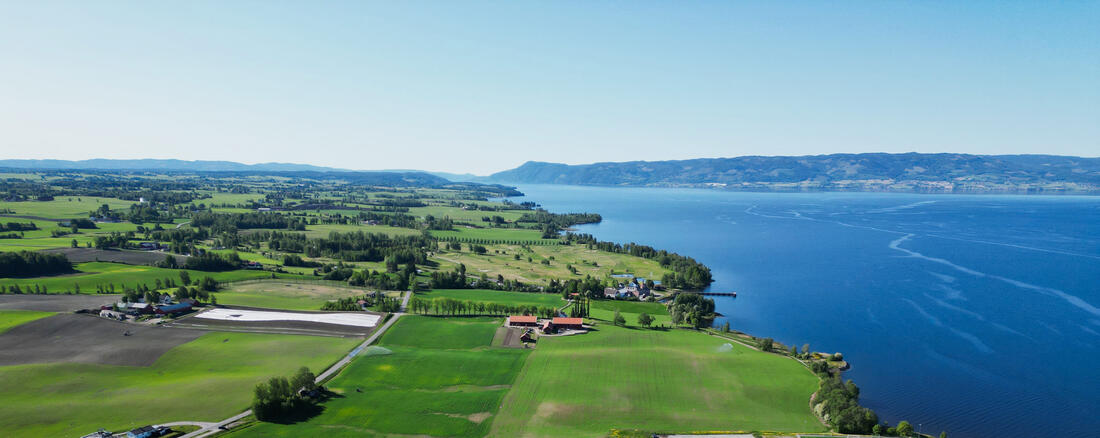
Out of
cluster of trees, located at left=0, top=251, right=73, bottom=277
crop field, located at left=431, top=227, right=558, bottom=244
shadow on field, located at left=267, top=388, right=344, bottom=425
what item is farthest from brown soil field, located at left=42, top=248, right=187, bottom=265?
shadow on field, located at left=267, top=388, right=344, bottom=425

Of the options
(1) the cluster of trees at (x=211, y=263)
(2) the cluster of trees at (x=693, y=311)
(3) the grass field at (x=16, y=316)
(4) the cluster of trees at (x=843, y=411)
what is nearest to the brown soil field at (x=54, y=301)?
(3) the grass field at (x=16, y=316)

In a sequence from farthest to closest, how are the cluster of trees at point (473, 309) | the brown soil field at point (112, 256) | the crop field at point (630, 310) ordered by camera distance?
1. the brown soil field at point (112, 256)
2. the crop field at point (630, 310)
3. the cluster of trees at point (473, 309)

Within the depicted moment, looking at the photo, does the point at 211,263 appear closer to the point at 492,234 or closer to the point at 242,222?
the point at 242,222

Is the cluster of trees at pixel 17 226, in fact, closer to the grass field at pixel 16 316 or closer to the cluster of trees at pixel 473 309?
the grass field at pixel 16 316

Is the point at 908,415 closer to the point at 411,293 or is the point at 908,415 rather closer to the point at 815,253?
the point at 411,293

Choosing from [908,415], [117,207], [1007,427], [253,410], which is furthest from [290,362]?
[117,207]

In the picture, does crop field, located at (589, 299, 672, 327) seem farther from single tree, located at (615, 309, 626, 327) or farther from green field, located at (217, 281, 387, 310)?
green field, located at (217, 281, 387, 310)
